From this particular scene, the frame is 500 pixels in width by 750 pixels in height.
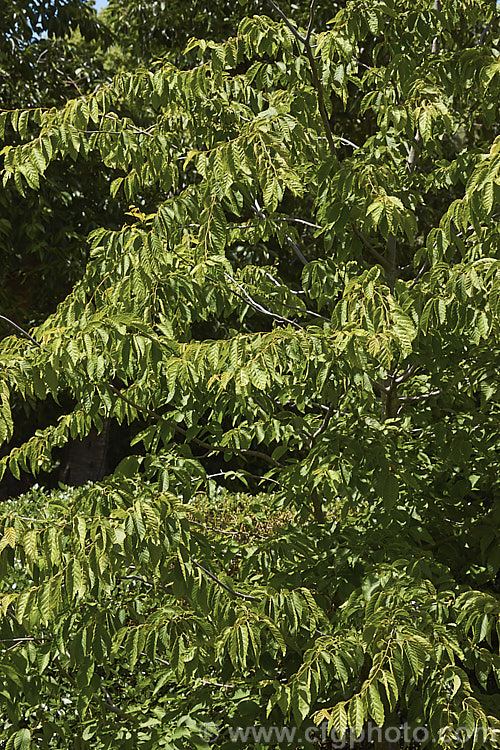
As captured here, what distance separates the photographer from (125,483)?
237cm

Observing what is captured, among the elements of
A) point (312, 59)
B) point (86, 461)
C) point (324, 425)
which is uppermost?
point (312, 59)

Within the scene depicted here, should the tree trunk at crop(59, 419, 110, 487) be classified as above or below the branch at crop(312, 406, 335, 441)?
below

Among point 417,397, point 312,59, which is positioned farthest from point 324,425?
point 312,59

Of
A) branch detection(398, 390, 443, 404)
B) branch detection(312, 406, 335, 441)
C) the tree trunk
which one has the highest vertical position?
branch detection(398, 390, 443, 404)

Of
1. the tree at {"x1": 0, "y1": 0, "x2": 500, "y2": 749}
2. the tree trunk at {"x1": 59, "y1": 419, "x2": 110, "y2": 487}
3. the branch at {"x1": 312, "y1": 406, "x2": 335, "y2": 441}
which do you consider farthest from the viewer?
the tree trunk at {"x1": 59, "y1": 419, "x2": 110, "y2": 487}

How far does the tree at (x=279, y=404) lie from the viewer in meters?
2.19

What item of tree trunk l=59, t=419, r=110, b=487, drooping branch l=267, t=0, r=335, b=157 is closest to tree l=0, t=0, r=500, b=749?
drooping branch l=267, t=0, r=335, b=157

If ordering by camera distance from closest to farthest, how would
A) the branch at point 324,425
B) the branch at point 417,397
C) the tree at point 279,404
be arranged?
the tree at point 279,404, the branch at point 324,425, the branch at point 417,397

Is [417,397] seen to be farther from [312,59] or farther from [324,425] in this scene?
[312,59]

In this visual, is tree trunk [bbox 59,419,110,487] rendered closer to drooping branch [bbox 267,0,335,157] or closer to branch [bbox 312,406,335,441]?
branch [bbox 312,406,335,441]

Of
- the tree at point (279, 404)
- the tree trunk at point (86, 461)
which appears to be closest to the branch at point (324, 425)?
the tree at point (279, 404)

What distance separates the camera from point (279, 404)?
10.1 feet

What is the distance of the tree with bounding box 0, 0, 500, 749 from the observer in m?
2.19

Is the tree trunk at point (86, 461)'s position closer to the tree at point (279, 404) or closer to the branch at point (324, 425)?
the tree at point (279, 404)
